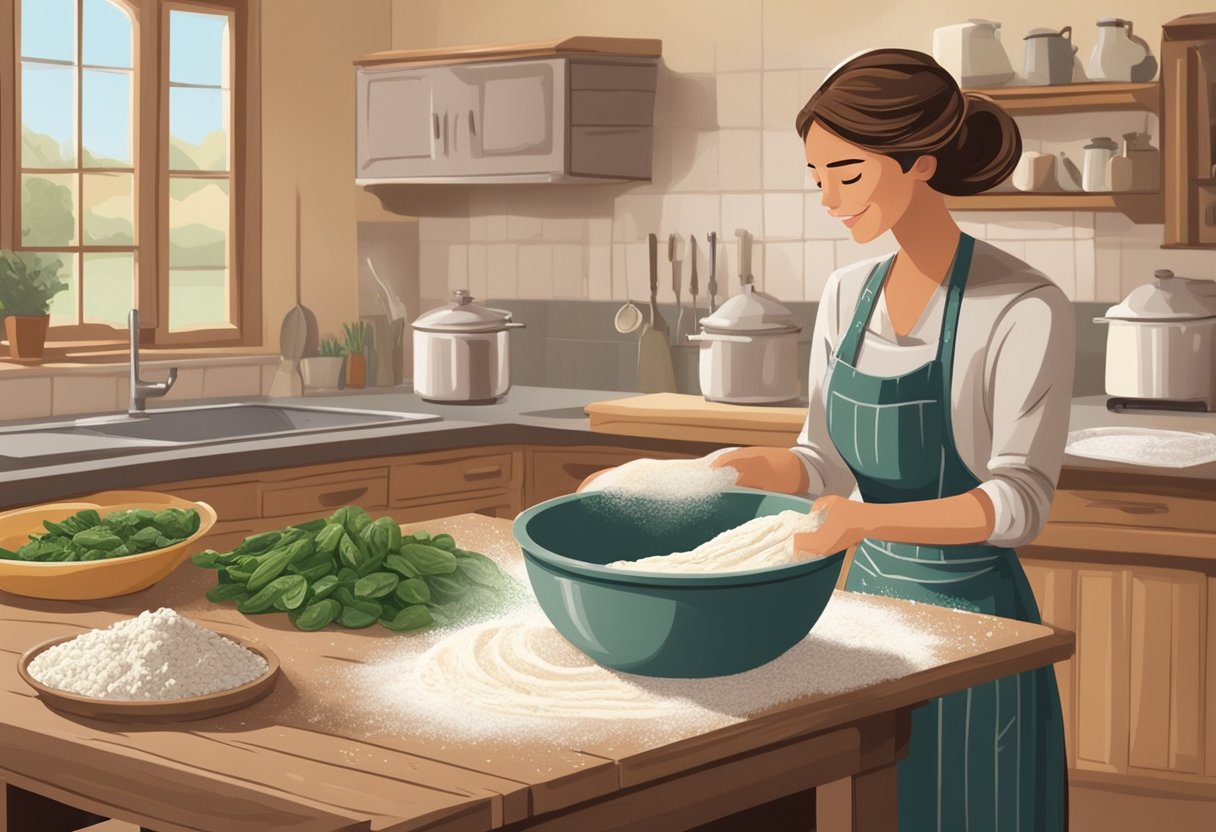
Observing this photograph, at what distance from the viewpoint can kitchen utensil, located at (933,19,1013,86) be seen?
407 cm

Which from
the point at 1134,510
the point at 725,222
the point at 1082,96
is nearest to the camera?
the point at 1134,510

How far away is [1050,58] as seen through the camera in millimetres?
4043

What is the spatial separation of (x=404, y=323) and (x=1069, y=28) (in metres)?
2.18

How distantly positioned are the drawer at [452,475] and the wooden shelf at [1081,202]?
1.34 metres

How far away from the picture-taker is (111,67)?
177 inches

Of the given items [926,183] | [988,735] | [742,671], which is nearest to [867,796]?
[742,671]

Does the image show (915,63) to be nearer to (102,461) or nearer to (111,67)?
(102,461)

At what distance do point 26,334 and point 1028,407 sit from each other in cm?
300

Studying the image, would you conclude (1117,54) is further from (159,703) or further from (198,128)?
(159,703)

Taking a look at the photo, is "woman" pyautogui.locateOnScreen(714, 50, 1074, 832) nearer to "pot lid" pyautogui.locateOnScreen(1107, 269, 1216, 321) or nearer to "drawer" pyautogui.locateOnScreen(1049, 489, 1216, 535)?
"drawer" pyautogui.locateOnScreen(1049, 489, 1216, 535)

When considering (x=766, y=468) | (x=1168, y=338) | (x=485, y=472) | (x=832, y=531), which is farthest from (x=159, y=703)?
(x=1168, y=338)

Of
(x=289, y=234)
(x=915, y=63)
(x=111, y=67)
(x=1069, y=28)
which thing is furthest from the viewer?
(x=289, y=234)

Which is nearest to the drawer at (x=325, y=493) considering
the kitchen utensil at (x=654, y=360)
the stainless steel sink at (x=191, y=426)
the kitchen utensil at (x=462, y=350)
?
the stainless steel sink at (x=191, y=426)

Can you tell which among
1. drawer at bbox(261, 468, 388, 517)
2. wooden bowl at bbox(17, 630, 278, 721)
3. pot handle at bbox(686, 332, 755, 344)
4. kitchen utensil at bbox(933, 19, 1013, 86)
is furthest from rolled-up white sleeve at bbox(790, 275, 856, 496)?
kitchen utensil at bbox(933, 19, 1013, 86)
